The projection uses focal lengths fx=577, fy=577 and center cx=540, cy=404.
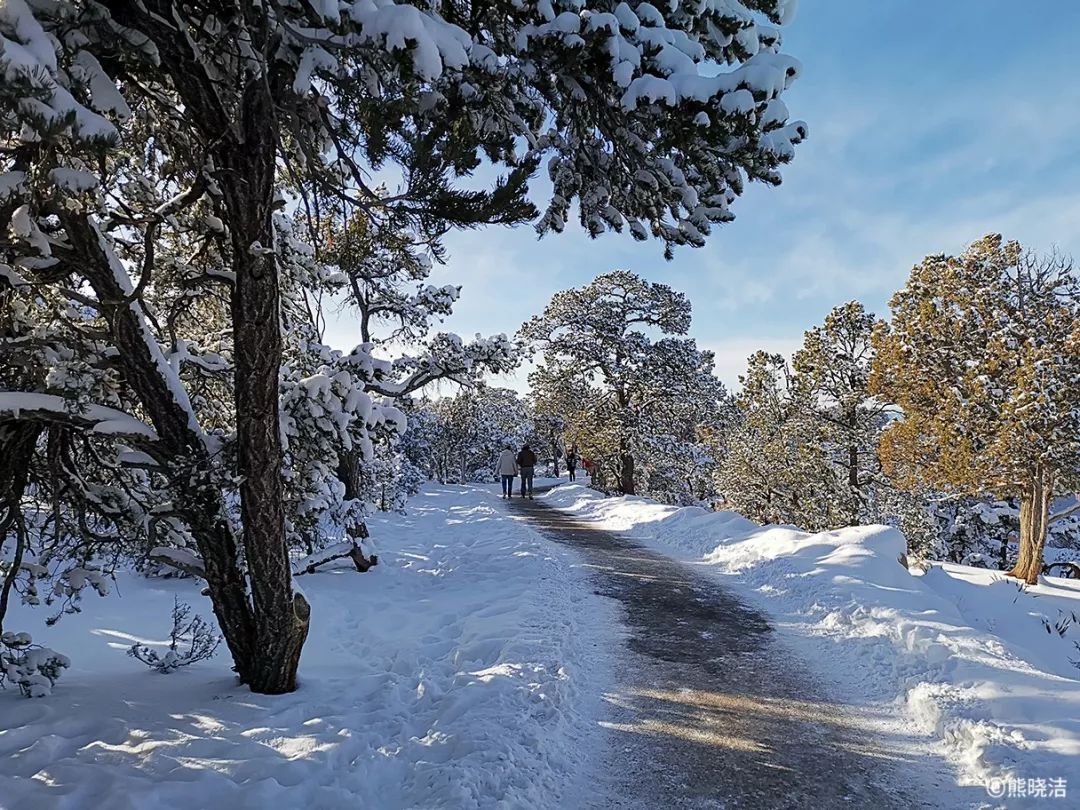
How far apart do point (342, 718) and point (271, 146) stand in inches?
164

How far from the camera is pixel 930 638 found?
521 centimetres

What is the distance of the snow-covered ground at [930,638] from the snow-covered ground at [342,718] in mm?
2316

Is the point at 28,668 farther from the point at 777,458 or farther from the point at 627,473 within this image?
the point at 777,458

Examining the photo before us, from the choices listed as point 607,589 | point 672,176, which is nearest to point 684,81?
point 672,176

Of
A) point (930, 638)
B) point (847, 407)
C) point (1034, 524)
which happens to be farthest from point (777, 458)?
point (930, 638)

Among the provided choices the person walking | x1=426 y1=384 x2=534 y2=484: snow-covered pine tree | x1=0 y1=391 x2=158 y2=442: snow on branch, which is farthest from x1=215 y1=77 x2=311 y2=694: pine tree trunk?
x1=426 y1=384 x2=534 y2=484: snow-covered pine tree

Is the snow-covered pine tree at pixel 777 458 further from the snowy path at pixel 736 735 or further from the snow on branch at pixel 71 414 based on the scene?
the snow on branch at pixel 71 414

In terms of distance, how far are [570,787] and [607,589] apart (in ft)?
15.5

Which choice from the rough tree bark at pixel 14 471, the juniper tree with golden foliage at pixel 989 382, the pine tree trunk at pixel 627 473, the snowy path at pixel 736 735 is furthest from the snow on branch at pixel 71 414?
the pine tree trunk at pixel 627 473

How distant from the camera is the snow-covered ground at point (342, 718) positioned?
3299mm

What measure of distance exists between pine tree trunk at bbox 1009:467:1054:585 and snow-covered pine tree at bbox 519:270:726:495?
9987 mm

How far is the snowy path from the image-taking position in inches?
132

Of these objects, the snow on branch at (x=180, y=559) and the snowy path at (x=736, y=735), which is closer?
the snowy path at (x=736, y=735)

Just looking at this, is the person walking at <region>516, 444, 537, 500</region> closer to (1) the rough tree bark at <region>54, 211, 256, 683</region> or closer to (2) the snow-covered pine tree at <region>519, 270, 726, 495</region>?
(2) the snow-covered pine tree at <region>519, 270, 726, 495</region>
